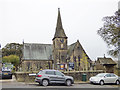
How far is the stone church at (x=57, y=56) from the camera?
145 feet

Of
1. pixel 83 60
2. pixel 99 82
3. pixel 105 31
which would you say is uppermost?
pixel 105 31

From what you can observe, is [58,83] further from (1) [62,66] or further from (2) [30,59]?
(2) [30,59]

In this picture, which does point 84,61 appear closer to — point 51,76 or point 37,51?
point 37,51

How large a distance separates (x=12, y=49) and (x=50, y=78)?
5486 cm

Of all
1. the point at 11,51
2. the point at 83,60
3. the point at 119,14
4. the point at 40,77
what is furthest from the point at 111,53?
the point at 11,51

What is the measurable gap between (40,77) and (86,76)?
29.2ft

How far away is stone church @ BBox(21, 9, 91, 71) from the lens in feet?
145

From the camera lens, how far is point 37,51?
161 ft

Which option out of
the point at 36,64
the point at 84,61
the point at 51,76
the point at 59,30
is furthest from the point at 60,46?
the point at 51,76

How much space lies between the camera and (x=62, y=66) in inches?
1153

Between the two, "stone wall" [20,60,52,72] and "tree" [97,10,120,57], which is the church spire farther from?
"tree" [97,10,120,57]

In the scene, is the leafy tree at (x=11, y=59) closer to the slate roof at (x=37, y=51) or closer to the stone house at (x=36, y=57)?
the stone house at (x=36, y=57)

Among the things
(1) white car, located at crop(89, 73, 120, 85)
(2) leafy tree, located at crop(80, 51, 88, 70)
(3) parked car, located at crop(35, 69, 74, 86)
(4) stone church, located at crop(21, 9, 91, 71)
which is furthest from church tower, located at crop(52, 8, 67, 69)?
(3) parked car, located at crop(35, 69, 74, 86)

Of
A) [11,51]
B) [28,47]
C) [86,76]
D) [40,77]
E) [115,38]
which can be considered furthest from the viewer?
[11,51]
